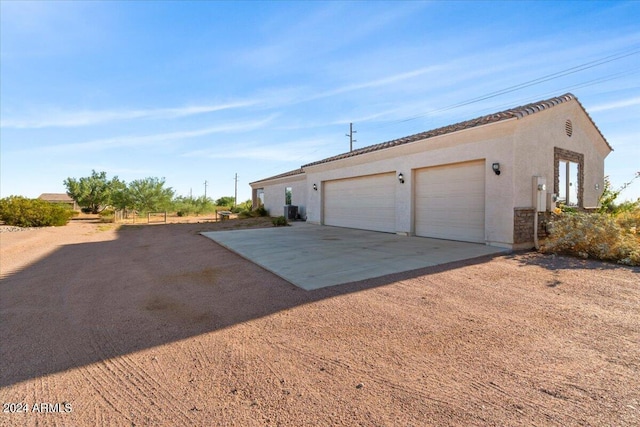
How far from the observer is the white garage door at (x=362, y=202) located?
11844mm

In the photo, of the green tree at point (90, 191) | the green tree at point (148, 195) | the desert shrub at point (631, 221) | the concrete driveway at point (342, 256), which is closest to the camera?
the concrete driveway at point (342, 256)

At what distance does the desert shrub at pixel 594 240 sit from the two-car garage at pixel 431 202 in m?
1.81

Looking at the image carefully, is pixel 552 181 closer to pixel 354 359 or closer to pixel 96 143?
pixel 354 359

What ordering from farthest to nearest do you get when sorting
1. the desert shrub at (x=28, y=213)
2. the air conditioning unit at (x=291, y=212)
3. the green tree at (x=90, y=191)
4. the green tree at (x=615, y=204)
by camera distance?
the green tree at (x=90, y=191)
the air conditioning unit at (x=291, y=212)
the desert shrub at (x=28, y=213)
the green tree at (x=615, y=204)

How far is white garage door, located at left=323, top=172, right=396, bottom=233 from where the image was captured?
11844 mm

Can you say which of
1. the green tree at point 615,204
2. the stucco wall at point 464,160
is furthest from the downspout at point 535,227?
the green tree at point 615,204

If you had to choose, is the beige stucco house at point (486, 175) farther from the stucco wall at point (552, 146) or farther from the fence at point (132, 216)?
the fence at point (132, 216)

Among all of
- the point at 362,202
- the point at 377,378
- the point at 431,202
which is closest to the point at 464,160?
the point at 431,202

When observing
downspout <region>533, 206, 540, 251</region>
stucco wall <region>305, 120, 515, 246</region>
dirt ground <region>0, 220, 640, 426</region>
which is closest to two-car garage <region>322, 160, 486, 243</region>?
stucco wall <region>305, 120, 515, 246</region>

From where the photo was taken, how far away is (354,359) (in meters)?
2.63

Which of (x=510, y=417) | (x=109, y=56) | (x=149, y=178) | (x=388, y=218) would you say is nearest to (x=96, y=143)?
(x=149, y=178)

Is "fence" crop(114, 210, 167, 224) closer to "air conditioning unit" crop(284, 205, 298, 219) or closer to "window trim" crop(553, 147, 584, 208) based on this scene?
"air conditioning unit" crop(284, 205, 298, 219)

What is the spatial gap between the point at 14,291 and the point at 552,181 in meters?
13.3

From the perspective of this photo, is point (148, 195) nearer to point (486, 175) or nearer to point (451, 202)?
point (451, 202)
